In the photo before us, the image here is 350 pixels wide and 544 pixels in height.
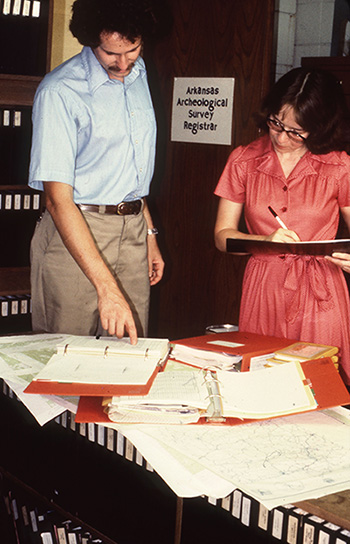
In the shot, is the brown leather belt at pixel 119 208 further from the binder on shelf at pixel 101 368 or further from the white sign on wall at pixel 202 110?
the white sign on wall at pixel 202 110

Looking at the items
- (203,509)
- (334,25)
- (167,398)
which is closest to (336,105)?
(167,398)

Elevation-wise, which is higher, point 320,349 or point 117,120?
point 117,120

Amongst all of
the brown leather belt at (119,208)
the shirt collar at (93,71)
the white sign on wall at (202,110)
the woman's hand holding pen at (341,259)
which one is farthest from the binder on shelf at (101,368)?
the white sign on wall at (202,110)

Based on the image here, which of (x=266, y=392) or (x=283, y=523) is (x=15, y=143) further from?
(x=283, y=523)

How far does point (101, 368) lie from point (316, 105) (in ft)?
3.75

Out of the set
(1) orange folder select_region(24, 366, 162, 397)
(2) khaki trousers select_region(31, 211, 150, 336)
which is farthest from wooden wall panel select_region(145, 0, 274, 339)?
(1) orange folder select_region(24, 366, 162, 397)

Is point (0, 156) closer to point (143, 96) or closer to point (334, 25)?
point (143, 96)

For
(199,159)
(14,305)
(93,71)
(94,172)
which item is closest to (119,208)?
(94,172)

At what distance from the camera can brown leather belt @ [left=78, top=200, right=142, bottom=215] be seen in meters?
2.10

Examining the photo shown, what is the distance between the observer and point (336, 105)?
2186 mm

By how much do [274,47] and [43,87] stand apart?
193 cm

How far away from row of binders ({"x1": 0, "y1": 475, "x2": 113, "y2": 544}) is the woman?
923 mm

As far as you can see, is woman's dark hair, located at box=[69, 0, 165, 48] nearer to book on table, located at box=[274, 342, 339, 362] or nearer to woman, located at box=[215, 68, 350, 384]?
woman, located at box=[215, 68, 350, 384]

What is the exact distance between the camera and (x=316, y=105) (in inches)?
84.1
